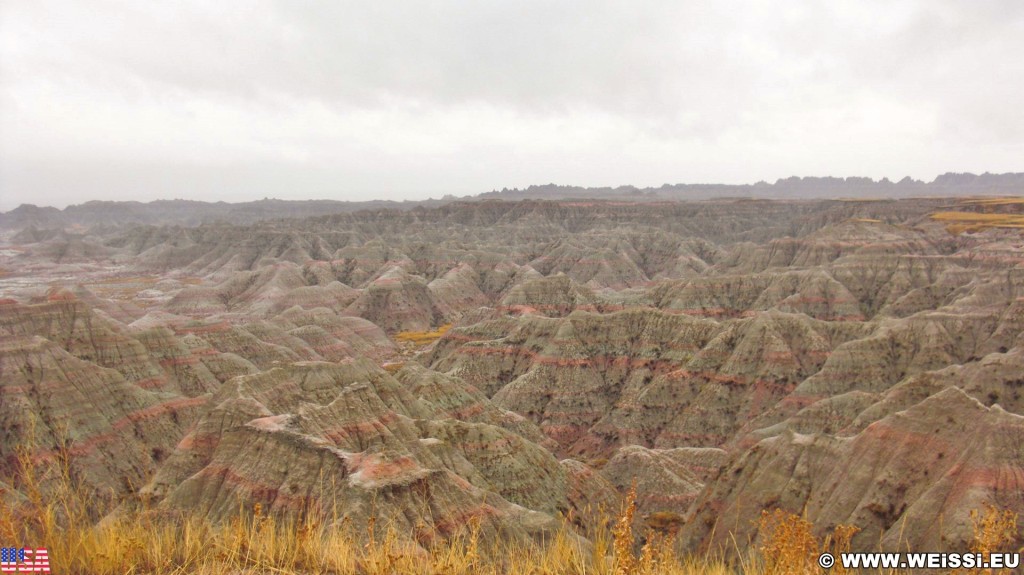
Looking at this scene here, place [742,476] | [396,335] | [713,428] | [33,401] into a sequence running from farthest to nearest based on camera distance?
[396,335]
[713,428]
[33,401]
[742,476]

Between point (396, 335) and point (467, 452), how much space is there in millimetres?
72110

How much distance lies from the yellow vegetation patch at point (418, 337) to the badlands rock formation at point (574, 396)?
631 mm

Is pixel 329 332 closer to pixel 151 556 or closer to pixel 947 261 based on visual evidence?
pixel 151 556

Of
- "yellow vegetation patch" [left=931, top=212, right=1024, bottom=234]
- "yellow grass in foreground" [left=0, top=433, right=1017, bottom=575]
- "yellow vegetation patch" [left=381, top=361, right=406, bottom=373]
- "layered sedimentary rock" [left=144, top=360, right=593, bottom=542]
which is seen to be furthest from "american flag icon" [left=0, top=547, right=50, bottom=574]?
"yellow vegetation patch" [left=931, top=212, right=1024, bottom=234]

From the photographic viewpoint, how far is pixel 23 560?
6887 mm

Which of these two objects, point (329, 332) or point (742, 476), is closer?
point (742, 476)

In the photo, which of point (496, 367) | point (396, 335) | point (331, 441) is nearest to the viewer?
point (331, 441)

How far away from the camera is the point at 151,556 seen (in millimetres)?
7887

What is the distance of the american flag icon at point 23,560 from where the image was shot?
22.0 ft

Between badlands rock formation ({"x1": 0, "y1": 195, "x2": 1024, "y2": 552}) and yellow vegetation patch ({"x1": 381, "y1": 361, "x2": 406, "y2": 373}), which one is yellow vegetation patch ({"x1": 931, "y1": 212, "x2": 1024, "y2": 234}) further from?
yellow vegetation patch ({"x1": 381, "y1": 361, "x2": 406, "y2": 373})

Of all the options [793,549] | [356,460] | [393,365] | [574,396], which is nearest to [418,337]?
[393,365]

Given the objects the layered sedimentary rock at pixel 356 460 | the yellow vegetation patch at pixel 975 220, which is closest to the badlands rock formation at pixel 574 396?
the layered sedimentary rock at pixel 356 460

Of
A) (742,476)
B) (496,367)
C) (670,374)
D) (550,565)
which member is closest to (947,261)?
(670,374)

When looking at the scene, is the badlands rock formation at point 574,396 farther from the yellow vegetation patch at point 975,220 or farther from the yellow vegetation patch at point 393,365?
the yellow vegetation patch at point 975,220
